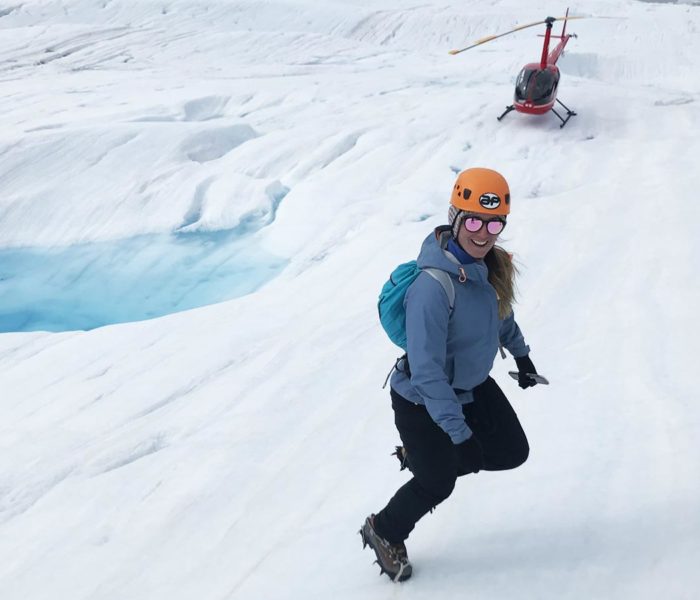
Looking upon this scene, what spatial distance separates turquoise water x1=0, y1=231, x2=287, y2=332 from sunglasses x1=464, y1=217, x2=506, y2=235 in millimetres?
5711

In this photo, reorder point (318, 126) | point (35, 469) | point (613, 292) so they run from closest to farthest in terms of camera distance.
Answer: point (35, 469), point (613, 292), point (318, 126)

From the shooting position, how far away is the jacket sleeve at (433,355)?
2.11 metres

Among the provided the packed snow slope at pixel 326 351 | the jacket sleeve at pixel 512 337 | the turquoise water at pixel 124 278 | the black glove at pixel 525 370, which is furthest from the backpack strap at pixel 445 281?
the turquoise water at pixel 124 278

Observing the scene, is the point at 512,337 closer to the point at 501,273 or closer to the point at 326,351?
the point at 501,273

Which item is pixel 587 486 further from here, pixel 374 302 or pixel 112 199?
pixel 112 199

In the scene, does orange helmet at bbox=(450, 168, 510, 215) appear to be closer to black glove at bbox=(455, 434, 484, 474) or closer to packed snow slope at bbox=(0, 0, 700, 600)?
black glove at bbox=(455, 434, 484, 474)

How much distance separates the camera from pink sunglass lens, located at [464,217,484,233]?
2.24 m

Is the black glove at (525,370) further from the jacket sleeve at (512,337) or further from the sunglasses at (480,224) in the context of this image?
the sunglasses at (480,224)

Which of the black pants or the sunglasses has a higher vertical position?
the sunglasses

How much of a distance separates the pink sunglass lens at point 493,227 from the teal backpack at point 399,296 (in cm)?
24

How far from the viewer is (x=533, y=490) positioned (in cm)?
306

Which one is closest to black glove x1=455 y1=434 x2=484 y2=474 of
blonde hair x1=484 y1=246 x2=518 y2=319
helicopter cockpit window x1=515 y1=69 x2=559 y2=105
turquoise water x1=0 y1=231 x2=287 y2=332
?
blonde hair x1=484 y1=246 x2=518 y2=319

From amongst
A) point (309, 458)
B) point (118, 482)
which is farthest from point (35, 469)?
point (309, 458)

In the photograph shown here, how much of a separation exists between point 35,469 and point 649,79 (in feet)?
49.9
